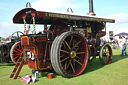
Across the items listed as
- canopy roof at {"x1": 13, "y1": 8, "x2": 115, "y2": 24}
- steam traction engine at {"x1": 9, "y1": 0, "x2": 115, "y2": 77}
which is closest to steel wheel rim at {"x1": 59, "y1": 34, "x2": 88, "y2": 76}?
steam traction engine at {"x1": 9, "y1": 0, "x2": 115, "y2": 77}

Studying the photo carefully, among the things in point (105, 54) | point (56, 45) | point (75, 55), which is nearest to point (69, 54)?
point (75, 55)

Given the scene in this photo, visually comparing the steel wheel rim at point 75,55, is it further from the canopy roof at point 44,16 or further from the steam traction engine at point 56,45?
the canopy roof at point 44,16

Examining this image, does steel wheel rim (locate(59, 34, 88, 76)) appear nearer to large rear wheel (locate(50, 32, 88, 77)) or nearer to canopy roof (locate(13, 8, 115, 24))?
large rear wheel (locate(50, 32, 88, 77))

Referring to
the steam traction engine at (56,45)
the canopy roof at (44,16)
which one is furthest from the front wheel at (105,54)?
the canopy roof at (44,16)

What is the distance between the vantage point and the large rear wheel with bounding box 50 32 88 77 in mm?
4113

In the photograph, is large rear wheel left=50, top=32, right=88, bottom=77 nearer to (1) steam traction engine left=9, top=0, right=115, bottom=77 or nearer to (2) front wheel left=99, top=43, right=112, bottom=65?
(1) steam traction engine left=9, top=0, right=115, bottom=77

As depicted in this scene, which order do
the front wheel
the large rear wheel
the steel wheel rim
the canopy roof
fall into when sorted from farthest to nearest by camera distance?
the front wheel, the steel wheel rim, the canopy roof, the large rear wheel

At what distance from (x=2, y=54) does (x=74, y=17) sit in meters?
4.98

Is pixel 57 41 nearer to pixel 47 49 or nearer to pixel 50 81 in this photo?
pixel 47 49

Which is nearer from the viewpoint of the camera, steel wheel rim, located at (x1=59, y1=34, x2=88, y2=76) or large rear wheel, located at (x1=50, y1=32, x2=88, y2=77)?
large rear wheel, located at (x1=50, y1=32, x2=88, y2=77)

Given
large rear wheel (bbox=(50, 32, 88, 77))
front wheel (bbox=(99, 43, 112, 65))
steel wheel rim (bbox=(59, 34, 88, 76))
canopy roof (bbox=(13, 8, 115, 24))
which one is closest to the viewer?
large rear wheel (bbox=(50, 32, 88, 77))

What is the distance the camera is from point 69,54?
4680 mm

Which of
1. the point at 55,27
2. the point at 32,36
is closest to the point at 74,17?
the point at 55,27

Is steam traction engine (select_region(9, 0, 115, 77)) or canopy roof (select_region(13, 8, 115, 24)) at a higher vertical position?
canopy roof (select_region(13, 8, 115, 24))
